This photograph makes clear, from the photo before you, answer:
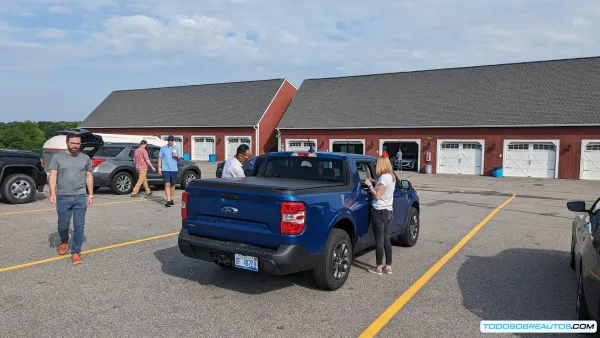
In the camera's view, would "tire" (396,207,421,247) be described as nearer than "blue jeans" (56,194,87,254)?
No

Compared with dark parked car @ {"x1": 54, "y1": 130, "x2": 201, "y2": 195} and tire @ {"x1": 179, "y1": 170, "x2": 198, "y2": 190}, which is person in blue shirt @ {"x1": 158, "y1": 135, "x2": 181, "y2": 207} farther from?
tire @ {"x1": 179, "y1": 170, "x2": 198, "y2": 190}

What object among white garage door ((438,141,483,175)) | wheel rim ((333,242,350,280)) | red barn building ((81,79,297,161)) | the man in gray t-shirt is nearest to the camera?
wheel rim ((333,242,350,280))

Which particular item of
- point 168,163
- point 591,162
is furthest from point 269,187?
point 591,162

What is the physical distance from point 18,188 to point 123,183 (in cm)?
317

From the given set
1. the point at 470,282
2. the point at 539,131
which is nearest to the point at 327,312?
the point at 470,282

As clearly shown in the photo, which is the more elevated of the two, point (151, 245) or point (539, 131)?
point (539, 131)

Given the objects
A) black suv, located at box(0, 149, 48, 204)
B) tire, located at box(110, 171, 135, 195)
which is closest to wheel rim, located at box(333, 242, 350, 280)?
black suv, located at box(0, 149, 48, 204)

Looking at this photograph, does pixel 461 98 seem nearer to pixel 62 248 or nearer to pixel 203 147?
pixel 203 147

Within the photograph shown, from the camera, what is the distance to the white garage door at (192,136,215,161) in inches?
1506

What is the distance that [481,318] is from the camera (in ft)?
13.9

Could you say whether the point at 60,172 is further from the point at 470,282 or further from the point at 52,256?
the point at 470,282

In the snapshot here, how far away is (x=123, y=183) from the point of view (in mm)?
13484

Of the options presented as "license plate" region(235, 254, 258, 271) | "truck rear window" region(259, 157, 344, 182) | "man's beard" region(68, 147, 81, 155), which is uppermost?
"man's beard" region(68, 147, 81, 155)

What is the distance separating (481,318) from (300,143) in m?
31.5
